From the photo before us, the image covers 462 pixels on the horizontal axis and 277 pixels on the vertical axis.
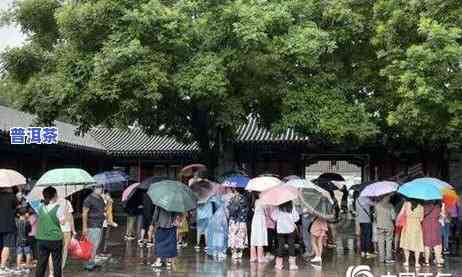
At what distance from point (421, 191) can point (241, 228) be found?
12.9ft

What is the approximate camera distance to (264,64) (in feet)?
51.4

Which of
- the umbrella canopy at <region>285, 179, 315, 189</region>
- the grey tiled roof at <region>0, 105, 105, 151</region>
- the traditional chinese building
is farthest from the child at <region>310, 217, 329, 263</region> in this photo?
the grey tiled roof at <region>0, 105, 105, 151</region>

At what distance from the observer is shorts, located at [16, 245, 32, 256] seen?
11.2 metres

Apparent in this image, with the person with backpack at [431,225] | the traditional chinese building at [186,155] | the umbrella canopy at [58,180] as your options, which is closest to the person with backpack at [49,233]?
the umbrella canopy at [58,180]

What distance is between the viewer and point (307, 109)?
16.1 m

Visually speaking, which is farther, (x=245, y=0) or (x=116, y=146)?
(x=116, y=146)

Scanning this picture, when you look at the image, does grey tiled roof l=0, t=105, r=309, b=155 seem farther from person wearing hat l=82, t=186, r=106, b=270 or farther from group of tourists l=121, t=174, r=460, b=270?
person wearing hat l=82, t=186, r=106, b=270

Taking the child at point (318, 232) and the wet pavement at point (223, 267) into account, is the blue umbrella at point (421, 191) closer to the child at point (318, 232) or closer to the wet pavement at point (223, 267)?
the wet pavement at point (223, 267)

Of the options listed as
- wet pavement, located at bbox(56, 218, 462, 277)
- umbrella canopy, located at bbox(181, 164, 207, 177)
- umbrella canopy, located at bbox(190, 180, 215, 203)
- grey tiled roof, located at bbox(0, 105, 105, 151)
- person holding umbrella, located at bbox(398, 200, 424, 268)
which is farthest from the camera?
grey tiled roof, located at bbox(0, 105, 105, 151)

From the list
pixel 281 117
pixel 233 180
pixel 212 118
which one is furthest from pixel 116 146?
pixel 233 180

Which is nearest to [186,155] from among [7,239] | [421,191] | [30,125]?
[30,125]

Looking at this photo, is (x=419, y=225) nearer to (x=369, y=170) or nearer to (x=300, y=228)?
(x=300, y=228)

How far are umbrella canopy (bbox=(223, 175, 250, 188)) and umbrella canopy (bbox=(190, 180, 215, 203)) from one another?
1.53 feet

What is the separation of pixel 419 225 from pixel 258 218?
3.31 m
